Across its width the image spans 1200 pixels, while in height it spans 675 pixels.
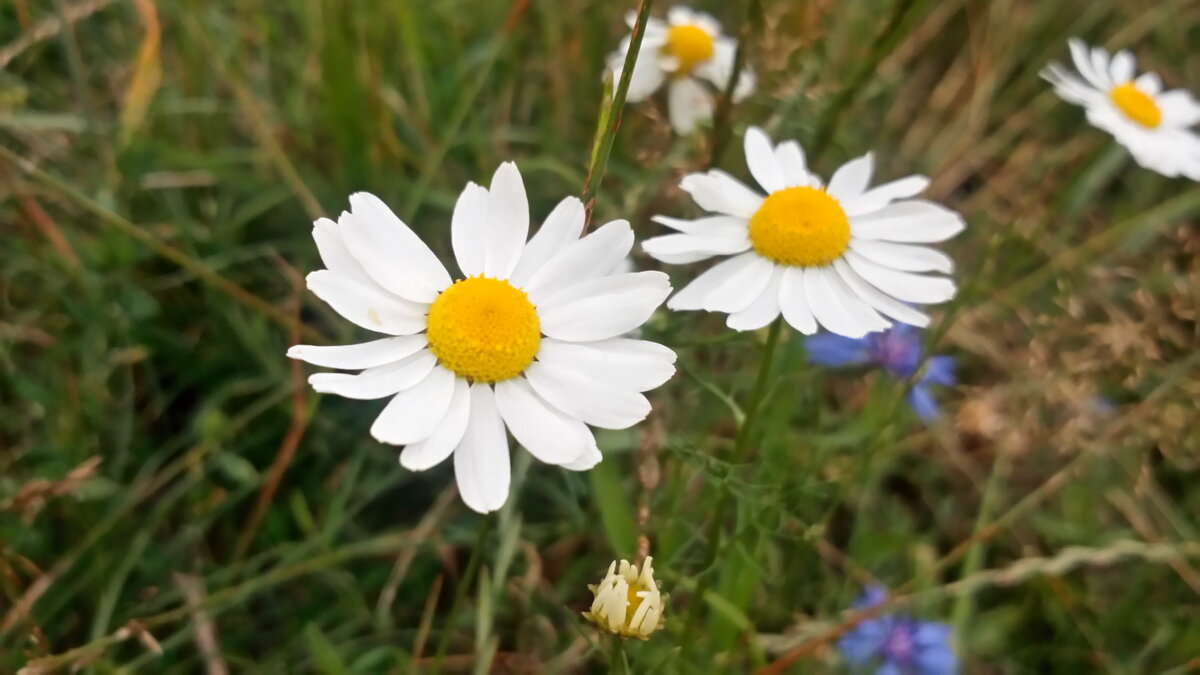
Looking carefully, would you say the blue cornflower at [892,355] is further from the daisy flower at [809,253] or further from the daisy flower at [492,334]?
the daisy flower at [492,334]

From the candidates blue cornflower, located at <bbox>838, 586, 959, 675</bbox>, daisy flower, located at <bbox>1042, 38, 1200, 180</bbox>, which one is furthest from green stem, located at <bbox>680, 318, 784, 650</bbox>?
daisy flower, located at <bbox>1042, 38, 1200, 180</bbox>

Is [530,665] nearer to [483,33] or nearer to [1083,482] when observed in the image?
[1083,482]

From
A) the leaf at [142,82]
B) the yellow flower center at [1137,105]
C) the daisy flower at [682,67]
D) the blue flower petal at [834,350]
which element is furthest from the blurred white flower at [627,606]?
the leaf at [142,82]

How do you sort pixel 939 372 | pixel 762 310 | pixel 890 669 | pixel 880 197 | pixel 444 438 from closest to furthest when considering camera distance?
1. pixel 444 438
2. pixel 762 310
3. pixel 880 197
4. pixel 890 669
5. pixel 939 372

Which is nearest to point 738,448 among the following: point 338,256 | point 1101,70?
point 338,256

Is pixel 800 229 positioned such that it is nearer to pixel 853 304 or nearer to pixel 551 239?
pixel 853 304

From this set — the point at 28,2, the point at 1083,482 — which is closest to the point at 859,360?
the point at 1083,482
